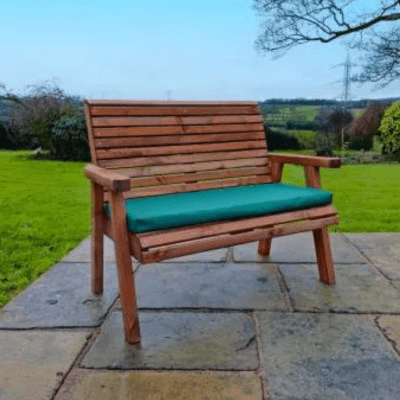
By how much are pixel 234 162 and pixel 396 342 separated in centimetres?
150

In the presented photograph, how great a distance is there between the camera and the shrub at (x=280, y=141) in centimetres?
1570

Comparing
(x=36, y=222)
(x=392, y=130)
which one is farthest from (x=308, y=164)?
(x=392, y=130)

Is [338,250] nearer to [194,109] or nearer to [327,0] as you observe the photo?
[194,109]

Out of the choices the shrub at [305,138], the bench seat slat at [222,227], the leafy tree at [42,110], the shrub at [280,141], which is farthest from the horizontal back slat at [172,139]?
the shrub at [305,138]

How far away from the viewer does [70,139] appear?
12.0 meters

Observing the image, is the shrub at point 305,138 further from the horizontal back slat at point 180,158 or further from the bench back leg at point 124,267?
the bench back leg at point 124,267

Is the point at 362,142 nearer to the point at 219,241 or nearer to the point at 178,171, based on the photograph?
the point at 178,171

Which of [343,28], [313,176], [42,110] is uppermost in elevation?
[343,28]

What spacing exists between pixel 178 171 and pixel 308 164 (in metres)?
0.77

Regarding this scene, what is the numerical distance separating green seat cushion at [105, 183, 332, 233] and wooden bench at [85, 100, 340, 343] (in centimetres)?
3

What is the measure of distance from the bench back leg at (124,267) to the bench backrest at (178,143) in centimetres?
61

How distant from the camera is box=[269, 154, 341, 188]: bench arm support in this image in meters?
2.72

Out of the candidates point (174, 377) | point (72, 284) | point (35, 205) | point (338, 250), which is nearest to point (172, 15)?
point (35, 205)

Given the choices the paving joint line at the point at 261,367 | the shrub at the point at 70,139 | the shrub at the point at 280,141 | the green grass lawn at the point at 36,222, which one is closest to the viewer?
the paving joint line at the point at 261,367
